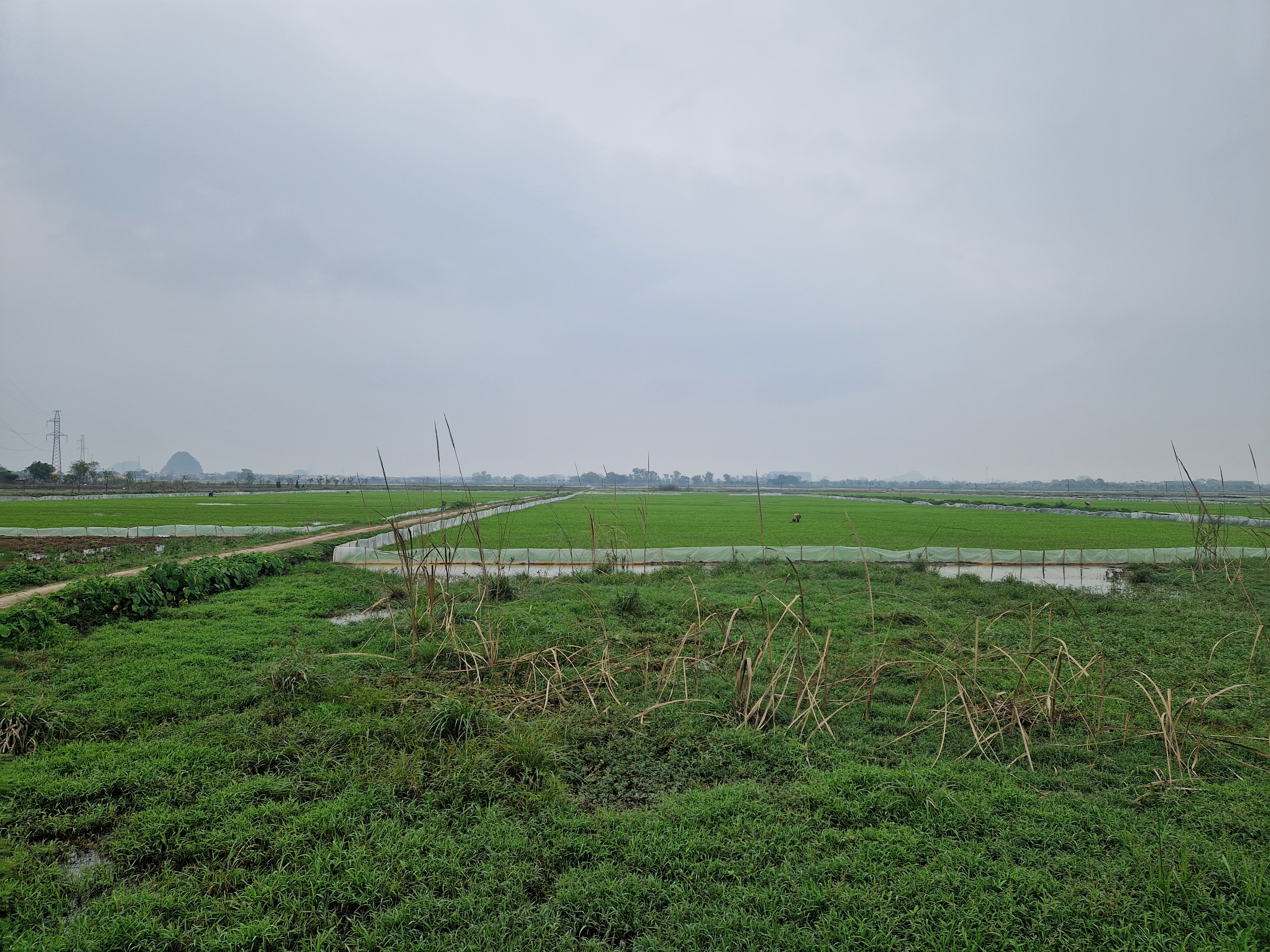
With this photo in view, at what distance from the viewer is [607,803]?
14.1 ft

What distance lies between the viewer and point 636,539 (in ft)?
82.0

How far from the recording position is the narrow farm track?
33.6ft

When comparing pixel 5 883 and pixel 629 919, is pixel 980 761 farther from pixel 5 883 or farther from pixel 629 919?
pixel 5 883

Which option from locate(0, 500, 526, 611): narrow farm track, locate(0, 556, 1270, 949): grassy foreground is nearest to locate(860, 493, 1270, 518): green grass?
locate(0, 556, 1270, 949): grassy foreground

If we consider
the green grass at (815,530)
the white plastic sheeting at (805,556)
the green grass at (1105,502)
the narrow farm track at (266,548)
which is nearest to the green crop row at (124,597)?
the narrow farm track at (266,548)

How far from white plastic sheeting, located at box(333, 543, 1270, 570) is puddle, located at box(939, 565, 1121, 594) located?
7.4 inches

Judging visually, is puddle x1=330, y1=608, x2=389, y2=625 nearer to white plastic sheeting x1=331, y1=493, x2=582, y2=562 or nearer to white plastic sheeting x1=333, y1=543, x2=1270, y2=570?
white plastic sheeting x1=331, y1=493, x2=582, y2=562

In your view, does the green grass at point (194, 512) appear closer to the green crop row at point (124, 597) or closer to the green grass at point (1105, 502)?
the green crop row at point (124, 597)

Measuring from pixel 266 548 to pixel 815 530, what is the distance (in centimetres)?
2646

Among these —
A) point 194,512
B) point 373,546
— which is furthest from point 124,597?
point 194,512

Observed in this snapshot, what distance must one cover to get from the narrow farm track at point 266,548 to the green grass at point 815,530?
3.88m

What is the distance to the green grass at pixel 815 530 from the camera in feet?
78.4

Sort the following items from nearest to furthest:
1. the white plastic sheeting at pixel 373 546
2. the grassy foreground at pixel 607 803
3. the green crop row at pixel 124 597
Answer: the grassy foreground at pixel 607 803 < the green crop row at pixel 124 597 < the white plastic sheeting at pixel 373 546

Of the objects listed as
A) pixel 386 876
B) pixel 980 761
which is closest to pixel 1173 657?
pixel 980 761
